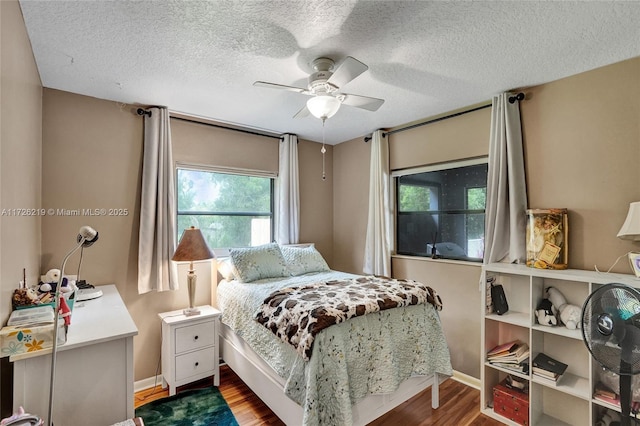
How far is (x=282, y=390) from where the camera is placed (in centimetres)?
196

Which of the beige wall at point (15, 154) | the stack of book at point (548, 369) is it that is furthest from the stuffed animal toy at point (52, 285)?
the stack of book at point (548, 369)

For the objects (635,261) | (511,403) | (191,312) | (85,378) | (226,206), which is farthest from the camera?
(226,206)

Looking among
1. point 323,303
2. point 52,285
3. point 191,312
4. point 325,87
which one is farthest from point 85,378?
point 325,87

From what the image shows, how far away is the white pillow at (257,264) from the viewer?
283cm

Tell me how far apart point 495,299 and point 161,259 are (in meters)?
2.85

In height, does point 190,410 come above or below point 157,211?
below

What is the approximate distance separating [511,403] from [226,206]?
3.09 m

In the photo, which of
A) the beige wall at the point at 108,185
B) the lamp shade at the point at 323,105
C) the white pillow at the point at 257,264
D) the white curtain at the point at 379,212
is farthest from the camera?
the white curtain at the point at 379,212

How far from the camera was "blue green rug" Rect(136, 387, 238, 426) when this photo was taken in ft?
7.07

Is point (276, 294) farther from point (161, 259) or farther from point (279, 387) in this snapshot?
point (161, 259)

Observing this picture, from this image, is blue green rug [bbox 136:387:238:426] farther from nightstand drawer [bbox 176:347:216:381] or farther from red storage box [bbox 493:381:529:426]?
red storage box [bbox 493:381:529:426]

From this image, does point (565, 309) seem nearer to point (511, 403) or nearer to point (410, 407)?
point (511, 403)

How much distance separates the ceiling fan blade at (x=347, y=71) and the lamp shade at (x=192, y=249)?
5.60 ft

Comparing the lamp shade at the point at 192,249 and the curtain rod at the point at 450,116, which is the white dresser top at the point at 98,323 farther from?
the curtain rod at the point at 450,116
